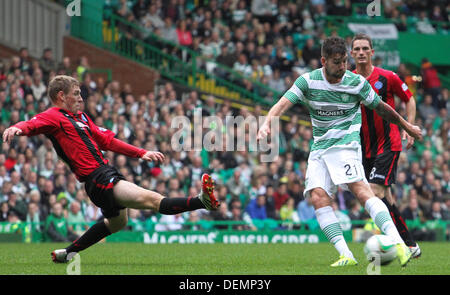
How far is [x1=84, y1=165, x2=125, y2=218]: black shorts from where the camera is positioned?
8.12 m

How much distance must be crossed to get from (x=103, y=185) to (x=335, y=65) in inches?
98.0

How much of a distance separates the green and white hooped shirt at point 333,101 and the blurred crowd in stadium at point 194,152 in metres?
8.37

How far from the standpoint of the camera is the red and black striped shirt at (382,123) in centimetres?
958

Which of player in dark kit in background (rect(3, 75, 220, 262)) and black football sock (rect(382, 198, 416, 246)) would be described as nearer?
player in dark kit in background (rect(3, 75, 220, 262))

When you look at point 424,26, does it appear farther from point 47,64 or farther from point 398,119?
point 398,119

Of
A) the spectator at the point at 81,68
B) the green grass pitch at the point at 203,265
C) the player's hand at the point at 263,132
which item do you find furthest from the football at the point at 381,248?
the spectator at the point at 81,68

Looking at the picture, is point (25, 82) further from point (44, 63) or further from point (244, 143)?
point (244, 143)

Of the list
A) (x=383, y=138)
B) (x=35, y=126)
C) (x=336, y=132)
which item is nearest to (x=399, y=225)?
(x=383, y=138)

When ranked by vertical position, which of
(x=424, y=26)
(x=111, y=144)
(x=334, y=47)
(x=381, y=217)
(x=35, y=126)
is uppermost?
(x=424, y=26)

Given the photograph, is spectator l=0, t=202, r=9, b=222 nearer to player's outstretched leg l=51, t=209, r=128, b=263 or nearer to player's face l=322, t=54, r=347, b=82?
player's outstretched leg l=51, t=209, r=128, b=263

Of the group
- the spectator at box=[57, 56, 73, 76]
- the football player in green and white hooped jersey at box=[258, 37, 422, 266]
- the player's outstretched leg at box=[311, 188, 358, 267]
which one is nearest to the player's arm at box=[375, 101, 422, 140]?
the football player in green and white hooped jersey at box=[258, 37, 422, 266]

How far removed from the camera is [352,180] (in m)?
8.05

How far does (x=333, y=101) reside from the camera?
8141mm
